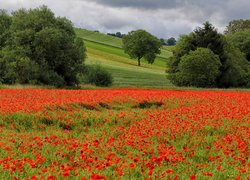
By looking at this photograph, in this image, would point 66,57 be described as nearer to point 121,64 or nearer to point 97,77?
point 97,77

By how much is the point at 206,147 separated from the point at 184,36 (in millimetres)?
50619

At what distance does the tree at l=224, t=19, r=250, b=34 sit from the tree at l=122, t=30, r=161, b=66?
78.7 feet

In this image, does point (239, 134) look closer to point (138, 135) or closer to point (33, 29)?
point (138, 135)

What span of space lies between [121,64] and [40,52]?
5039cm

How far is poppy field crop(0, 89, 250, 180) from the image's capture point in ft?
24.7

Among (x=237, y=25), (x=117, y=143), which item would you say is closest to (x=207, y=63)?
(x=117, y=143)

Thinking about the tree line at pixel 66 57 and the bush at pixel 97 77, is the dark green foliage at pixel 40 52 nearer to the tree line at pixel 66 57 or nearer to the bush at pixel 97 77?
the tree line at pixel 66 57

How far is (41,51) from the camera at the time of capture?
41219 mm

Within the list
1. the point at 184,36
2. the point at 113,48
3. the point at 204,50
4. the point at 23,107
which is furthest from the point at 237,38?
the point at 23,107

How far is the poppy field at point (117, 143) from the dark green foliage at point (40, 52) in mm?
21681

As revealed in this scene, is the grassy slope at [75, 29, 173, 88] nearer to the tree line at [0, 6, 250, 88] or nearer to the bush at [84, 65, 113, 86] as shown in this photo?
the bush at [84, 65, 113, 86]

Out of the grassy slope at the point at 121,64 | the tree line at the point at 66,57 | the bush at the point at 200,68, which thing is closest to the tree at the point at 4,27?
the tree line at the point at 66,57

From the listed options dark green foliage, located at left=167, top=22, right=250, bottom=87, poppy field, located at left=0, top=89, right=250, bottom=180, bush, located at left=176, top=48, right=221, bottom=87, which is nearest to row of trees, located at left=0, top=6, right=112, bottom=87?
bush, located at left=176, top=48, right=221, bottom=87

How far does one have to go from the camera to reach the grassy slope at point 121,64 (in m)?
63.9
